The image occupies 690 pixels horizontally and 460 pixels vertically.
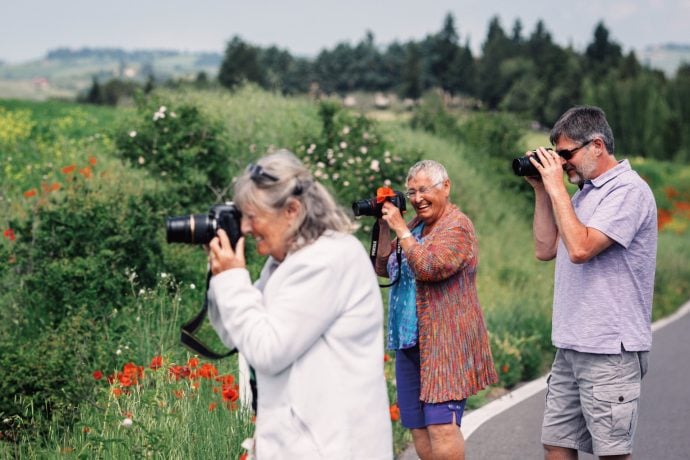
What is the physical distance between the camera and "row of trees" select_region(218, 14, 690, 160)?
47656 mm

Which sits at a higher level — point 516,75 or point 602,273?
point 602,273

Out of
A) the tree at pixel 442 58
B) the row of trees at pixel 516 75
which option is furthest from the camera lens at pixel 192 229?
the tree at pixel 442 58

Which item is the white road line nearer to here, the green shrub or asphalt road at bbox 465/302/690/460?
asphalt road at bbox 465/302/690/460

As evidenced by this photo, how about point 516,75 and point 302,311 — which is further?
point 516,75

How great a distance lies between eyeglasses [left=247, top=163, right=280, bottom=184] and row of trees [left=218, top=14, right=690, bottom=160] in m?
14.7

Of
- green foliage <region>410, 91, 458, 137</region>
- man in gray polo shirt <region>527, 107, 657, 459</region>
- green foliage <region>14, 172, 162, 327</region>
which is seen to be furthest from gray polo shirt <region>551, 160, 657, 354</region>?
green foliage <region>410, 91, 458, 137</region>

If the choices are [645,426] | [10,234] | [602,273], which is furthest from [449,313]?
[10,234]

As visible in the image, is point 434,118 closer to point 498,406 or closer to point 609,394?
point 498,406

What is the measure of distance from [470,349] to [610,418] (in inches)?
31.7

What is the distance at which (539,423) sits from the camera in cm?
722

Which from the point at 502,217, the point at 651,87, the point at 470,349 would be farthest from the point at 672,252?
the point at 651,87

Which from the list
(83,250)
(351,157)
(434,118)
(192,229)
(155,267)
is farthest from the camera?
(434,118)

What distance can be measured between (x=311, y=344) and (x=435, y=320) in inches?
75.3

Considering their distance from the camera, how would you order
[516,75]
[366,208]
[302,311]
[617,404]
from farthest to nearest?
[516,75] < [366,208] < [617,404] < [302,311]
